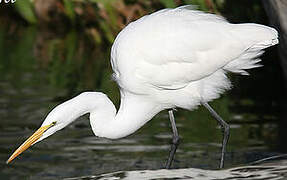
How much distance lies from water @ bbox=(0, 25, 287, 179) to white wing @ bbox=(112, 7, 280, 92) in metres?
0.96

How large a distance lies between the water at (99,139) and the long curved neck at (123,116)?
56 centimetres

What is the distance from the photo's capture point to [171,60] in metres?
7.10

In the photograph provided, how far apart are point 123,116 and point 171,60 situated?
648 mm

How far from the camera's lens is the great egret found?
7.06m

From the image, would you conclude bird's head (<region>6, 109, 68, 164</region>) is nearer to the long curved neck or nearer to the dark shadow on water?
the long curved neck

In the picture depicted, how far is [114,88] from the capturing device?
426 inches

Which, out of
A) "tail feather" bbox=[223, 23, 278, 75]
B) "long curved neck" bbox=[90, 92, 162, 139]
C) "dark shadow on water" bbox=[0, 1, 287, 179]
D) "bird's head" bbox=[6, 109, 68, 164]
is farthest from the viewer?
"dark shadow on water" bbox=[0, 1, 287, 179]

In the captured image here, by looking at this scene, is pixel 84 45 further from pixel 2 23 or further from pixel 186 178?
pixel 186 178

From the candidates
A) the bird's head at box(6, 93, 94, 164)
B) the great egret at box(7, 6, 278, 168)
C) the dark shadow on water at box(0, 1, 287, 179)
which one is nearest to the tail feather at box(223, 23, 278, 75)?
the great egret at box(7, 6, 278, 168)

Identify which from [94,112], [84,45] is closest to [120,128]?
[94,112]

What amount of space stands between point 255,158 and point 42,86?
3.57m

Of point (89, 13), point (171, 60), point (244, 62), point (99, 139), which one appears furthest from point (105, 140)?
point (89, 13)

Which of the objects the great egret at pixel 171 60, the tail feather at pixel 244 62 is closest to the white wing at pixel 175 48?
the great egret at pixel 171 60

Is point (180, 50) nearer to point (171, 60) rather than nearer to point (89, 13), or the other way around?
point (171, 60)
